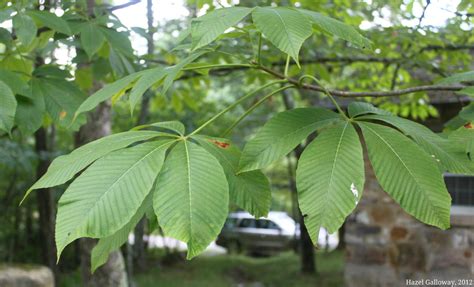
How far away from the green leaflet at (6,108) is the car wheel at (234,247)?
12.2 m

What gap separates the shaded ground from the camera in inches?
327

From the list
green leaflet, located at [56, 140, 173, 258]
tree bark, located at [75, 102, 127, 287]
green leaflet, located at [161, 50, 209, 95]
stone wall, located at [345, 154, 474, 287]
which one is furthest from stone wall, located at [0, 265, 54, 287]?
green leaflet, located at [56, 140, 173, 258]

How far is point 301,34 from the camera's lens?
34.5 inches

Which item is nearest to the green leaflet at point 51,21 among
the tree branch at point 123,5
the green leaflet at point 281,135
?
the tree branch at point 123,5

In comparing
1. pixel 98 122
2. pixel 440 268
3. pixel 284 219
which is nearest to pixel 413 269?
pixel 440 268

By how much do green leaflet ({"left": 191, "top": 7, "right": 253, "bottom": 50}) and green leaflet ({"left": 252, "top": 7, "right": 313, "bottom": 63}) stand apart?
0.03m

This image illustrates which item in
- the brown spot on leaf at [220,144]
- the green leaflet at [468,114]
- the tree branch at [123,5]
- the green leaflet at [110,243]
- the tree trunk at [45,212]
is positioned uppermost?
the tree branch at [123,5]

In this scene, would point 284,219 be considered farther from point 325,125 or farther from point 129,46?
point 325,125

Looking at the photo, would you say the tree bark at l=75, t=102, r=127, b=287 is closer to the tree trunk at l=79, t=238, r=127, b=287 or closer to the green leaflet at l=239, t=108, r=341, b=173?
the tree trunk at l=79, t=238, r=127, b=287

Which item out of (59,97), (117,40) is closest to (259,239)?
(117,40)

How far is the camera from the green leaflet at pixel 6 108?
4.33 ft

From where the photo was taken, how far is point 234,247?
13.3 meters

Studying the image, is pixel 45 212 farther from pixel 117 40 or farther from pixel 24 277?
pixel 117 40

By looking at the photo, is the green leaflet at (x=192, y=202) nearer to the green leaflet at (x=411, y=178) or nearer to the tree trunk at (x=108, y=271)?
the green leaflet at (x=411, y=178)
